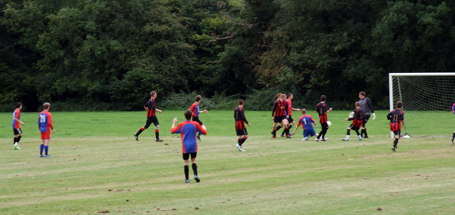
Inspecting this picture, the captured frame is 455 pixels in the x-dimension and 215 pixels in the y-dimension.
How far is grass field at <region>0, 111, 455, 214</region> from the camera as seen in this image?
10312mm

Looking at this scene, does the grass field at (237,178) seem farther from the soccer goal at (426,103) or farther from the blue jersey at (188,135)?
the soccer goal at (426,103)

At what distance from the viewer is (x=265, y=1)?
54.4m

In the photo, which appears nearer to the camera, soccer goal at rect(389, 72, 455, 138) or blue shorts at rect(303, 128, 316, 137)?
blue shorts at rect(303, 128, 316, 137)

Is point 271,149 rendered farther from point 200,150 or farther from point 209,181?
point 209,181

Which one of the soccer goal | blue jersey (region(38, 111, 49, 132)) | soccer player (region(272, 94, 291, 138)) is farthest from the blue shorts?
blue jersey (region(38, 111, 49, 132))

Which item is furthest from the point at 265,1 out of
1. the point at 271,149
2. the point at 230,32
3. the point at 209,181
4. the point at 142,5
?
the point at 209,181

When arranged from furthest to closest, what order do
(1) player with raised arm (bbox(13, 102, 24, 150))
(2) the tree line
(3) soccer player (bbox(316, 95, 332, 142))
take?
(2) the tree line, (3) soccer player (bbox(316, 95, 332, 142)), (1) player with raised arm (bbox(13, 102, 24, 150))

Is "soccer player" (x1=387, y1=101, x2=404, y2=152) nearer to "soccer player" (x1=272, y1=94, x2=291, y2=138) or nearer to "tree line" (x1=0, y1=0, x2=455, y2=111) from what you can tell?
"soccer player" (x1=272, y1=94, x2=291, y2=138)

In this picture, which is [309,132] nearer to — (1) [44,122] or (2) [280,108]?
(2) [280,108]

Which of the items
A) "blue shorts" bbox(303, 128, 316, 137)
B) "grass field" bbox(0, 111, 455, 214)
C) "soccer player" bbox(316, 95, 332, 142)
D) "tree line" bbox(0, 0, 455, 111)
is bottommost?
"grass field" bbox(0, 111, 455, 214)

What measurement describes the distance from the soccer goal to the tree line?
6817 millimetres

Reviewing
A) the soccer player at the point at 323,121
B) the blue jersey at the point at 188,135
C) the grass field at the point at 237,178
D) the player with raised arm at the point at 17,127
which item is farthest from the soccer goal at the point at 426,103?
the player with raised arm at the point at 17,127

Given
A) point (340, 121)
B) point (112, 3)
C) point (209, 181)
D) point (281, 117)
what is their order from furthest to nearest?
point (112, 3) → point (340, 121) → point (281, 117) → point (209, 181)

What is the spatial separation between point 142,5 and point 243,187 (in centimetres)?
4763
